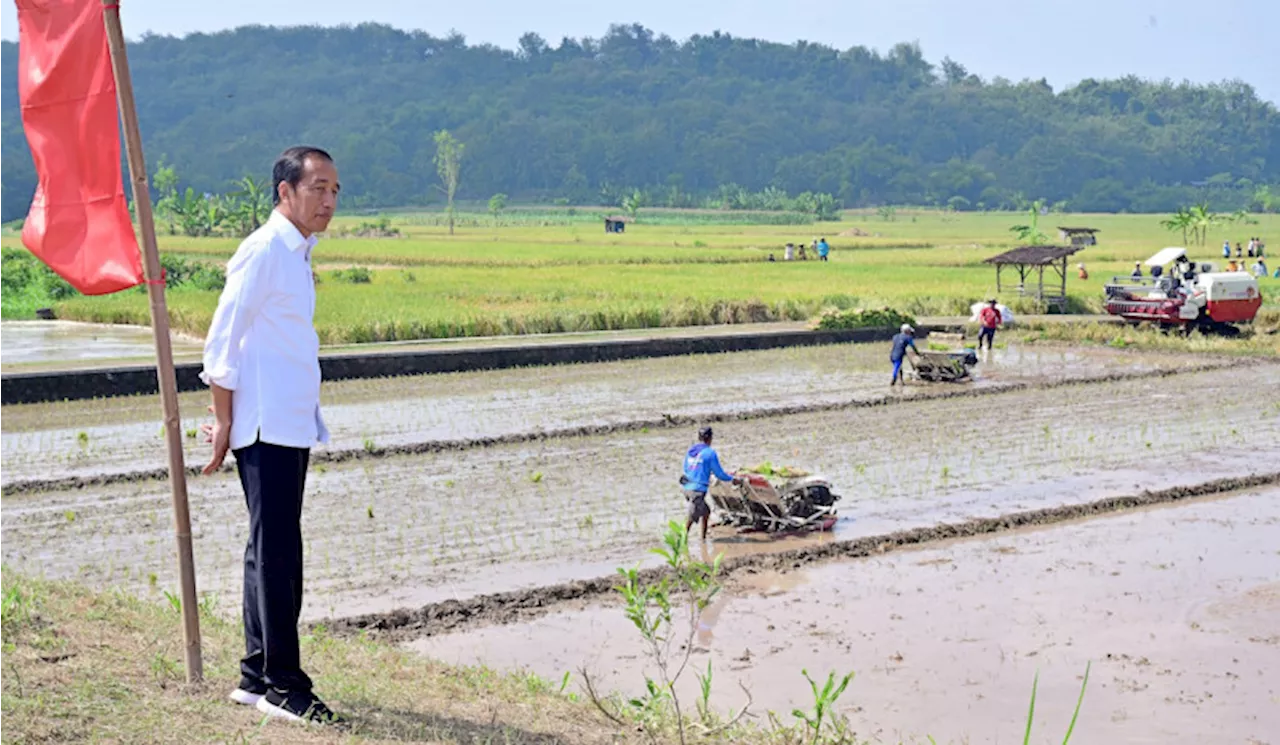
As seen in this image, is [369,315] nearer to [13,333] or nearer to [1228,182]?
[13,333]

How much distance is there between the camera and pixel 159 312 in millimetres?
5109

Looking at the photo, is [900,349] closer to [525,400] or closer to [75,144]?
[525,400]

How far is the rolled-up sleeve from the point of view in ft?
15.7

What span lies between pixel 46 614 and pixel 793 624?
4286 millimetres

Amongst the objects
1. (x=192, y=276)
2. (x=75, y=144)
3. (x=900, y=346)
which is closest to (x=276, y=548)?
(x=75, y=144)

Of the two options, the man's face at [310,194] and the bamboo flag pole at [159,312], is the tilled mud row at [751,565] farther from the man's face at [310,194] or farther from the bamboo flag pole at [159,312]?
the man's face at [310,194]

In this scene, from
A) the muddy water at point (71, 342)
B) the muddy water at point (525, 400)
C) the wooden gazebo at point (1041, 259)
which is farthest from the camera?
the wooden gazebo at point (1041, 259)

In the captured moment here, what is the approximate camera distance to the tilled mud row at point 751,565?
878 cm

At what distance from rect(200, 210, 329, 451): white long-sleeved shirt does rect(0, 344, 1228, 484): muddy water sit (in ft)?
33.6

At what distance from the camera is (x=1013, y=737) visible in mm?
6977

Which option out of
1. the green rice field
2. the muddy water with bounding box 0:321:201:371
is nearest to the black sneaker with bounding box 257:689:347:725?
the muddy water with bounding box 0:321:201:371

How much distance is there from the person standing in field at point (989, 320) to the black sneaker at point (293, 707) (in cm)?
2120

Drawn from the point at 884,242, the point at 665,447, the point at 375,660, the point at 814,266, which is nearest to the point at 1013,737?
the point at 375,660

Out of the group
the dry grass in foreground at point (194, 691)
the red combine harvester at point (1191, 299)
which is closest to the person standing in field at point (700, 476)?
the dry grass in foreground at point (194, 691)
